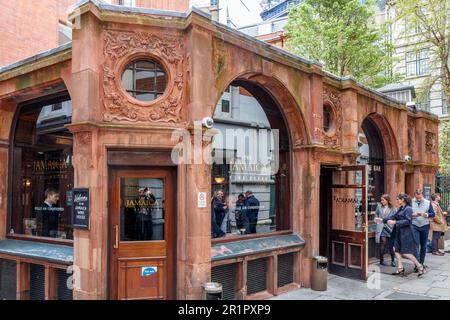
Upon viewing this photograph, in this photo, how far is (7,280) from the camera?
7.77 metres

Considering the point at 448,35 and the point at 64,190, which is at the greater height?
the point at 448,35

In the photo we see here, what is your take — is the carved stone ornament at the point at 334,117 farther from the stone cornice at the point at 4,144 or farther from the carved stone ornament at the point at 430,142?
the stone cornice at the point at 4,144

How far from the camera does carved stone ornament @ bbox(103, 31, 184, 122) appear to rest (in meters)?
6.24

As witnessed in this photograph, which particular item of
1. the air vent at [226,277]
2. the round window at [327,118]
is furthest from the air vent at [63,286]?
the round window at [327,118]

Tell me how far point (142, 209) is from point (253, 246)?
246 centimetres

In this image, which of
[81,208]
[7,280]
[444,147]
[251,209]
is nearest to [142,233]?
[81,208]

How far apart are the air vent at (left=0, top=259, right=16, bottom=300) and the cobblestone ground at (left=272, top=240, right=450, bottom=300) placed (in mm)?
5347

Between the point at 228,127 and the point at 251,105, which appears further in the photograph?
the point at 228,127

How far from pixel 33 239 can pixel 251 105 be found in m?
5.99

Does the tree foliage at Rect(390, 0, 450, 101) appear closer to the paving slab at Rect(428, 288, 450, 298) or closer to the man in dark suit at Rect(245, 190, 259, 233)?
the paving slab at Rect(428, 288, 450, 298)

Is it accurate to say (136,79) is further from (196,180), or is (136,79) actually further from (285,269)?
(285,269)

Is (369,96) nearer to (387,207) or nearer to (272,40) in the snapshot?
(387,207)

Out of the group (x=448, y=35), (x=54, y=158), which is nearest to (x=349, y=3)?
(x=448, y=35)
